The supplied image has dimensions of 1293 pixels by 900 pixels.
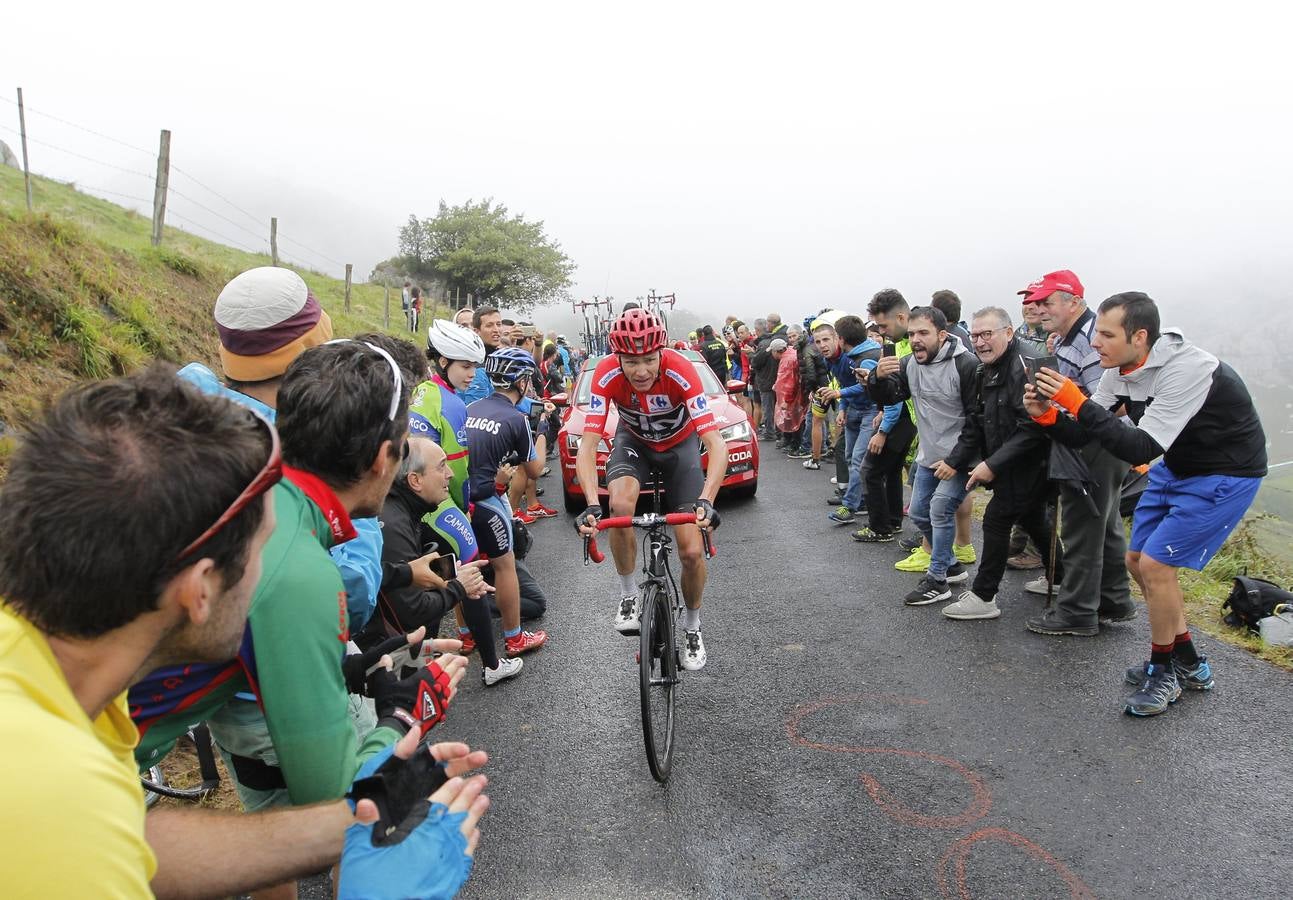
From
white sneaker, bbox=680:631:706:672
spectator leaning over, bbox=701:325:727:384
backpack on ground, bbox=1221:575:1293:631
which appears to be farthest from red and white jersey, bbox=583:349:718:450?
spectator leaning over, bbox=701:325:727:384

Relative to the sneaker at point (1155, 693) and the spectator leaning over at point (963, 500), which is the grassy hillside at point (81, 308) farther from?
the spectator leaning over at point (963, 500)

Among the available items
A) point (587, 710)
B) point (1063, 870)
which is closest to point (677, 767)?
point (587, 710)

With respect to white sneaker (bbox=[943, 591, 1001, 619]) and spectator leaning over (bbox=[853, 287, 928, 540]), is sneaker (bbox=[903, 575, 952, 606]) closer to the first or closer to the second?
white sneaker (bbox=[943, 591, 1001, 619])

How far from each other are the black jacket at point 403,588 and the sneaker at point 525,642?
1540 mm

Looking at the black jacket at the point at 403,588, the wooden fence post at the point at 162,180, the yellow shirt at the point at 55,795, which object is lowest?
the black jacket at the point at 403,588

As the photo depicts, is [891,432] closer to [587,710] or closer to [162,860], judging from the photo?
[587,710]

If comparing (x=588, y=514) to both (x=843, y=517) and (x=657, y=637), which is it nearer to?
(x=657, y=637)

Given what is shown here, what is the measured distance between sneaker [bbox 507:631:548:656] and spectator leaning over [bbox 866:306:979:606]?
2841 millimetres

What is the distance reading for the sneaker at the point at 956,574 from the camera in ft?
19.8

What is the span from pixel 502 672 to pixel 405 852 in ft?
11.7

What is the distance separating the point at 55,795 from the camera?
874 mm

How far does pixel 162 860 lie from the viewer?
1.44 metres

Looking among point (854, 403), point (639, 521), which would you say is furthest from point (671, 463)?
point (854, 403)

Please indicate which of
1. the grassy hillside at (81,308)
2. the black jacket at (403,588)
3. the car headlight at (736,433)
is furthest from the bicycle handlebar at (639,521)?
the car headlight at (736,433)
